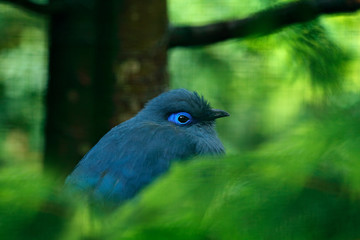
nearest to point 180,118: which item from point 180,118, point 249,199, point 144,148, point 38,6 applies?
point 180,118

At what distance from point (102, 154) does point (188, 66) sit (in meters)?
0.99

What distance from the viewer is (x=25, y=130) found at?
2.06 metres

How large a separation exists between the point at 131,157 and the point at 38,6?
0.50 meters

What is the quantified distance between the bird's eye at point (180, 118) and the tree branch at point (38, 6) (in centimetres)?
48

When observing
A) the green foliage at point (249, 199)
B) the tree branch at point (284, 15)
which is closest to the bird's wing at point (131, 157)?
the tree branch at point (284, 15)

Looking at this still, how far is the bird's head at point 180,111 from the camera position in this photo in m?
1.66

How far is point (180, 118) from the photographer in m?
1.75

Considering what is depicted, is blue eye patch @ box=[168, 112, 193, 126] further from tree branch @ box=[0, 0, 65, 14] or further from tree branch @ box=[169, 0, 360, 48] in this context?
tree branch @ box=[0, 0, 65, 14]

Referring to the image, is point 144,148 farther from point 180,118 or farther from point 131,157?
point 180,118

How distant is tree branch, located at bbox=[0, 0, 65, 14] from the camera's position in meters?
1.44

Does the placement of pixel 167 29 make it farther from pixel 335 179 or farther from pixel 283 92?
pixel 335 179

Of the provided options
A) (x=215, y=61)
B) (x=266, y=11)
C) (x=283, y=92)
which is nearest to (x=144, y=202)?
(x=266, y=11)

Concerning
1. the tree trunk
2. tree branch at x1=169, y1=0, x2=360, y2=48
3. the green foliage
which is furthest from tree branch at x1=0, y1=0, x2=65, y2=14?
the green foliage

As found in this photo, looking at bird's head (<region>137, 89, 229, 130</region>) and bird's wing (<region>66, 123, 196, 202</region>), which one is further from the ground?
bird's head (<region>137, 89, 229, 130</region>)
